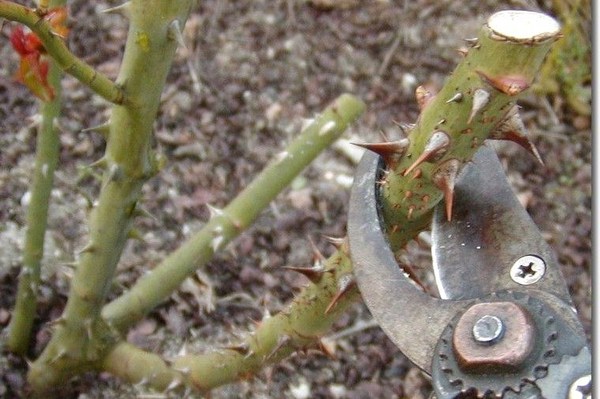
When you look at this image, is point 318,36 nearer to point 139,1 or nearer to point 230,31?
point 230,31

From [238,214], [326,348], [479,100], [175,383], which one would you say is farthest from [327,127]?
[479,100]

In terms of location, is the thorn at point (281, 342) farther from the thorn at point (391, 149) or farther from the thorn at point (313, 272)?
the thorn at point (391, 149)

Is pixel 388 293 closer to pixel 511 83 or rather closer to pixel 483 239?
pixel 483 239

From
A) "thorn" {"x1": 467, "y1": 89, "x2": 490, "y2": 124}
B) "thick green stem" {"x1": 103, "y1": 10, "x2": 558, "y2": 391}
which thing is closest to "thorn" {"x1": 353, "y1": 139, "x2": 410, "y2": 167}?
"thick green stem" {"x1": 103, "y1": 10, "x2": 558, "y2": 391}

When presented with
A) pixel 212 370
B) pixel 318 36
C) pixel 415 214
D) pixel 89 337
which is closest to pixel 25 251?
pixel 89 337

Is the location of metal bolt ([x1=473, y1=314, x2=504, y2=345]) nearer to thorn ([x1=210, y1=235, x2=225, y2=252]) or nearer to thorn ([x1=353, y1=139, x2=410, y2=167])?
thorn ([x1=353, y1=139, x2=410, y2=167])
